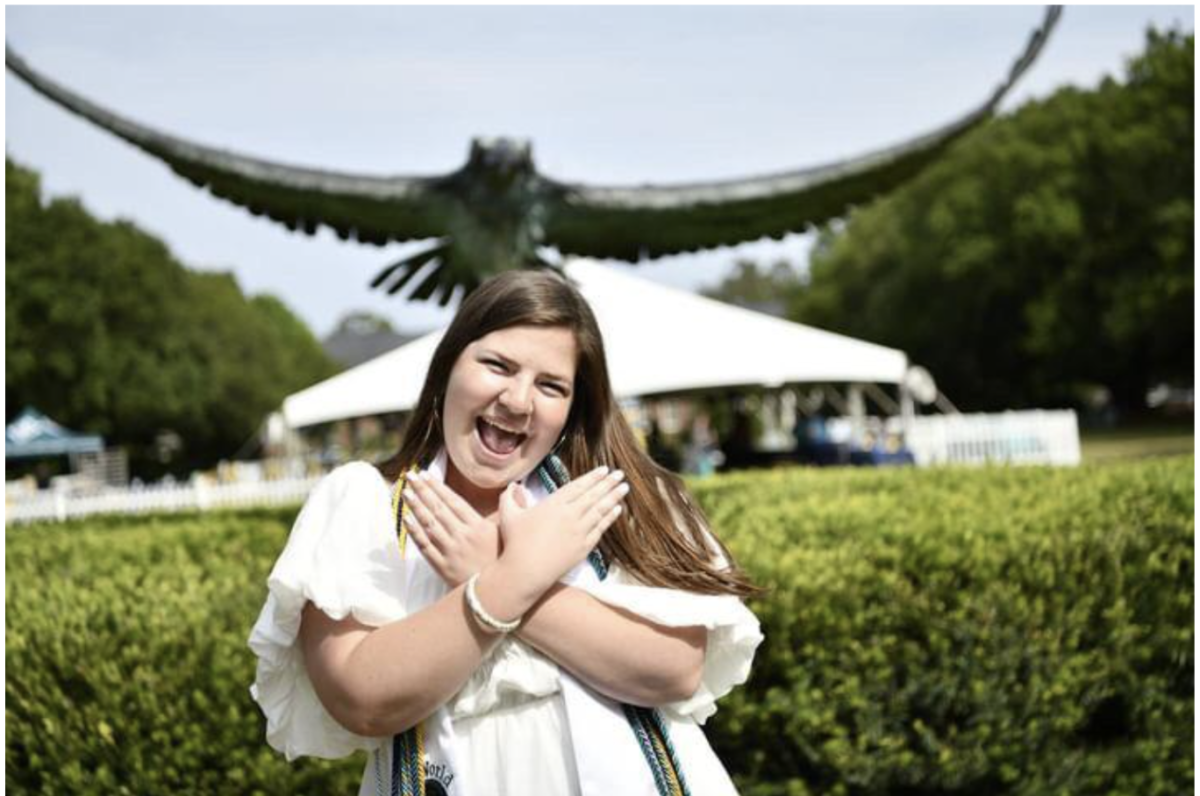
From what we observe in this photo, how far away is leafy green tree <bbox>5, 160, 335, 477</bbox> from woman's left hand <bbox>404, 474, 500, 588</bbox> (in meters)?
33.0

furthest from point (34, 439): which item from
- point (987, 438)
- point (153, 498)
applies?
point (987, 438)

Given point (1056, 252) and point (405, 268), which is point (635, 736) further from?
point (1056, 252)

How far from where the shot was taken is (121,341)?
4053cm

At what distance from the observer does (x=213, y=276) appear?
5756 cm

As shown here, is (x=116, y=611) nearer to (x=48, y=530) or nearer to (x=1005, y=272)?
(x=48, y=530)

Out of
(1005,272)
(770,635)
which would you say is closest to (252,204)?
(770,635)

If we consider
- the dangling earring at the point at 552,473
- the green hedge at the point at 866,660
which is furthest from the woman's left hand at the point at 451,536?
the green hedge at the point at 866,660

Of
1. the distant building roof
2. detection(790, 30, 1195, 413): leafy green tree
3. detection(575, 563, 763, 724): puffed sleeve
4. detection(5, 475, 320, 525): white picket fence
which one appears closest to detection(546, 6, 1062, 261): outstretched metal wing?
detection(575, 563, 763, 724): puffed sleeve


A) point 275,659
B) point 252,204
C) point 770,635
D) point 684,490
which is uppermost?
point 252,204

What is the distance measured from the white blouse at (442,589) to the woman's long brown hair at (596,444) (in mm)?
42

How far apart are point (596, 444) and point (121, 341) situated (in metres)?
41.8

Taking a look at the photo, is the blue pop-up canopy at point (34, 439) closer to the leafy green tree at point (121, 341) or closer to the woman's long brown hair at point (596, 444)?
the leafy green tree at point (121, 341)

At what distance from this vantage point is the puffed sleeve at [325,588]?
1.73 m

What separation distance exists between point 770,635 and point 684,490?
182cm
